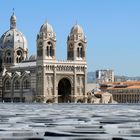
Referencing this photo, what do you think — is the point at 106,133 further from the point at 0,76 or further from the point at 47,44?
the point at 0,76

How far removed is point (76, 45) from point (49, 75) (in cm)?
1098

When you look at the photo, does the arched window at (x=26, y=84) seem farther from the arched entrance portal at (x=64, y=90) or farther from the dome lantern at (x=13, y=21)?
the dome lantern at (x=13, y=21)

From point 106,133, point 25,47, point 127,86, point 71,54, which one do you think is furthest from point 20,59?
point 106,133

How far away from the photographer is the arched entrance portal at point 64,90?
450 ft

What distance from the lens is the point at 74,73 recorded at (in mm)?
137625

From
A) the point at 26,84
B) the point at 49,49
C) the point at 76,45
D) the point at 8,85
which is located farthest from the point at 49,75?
the point at 8,85

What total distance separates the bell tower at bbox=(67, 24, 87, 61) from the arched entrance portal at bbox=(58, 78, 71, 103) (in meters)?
5.99

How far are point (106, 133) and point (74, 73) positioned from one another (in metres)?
114

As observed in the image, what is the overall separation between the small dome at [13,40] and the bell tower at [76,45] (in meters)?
17.3

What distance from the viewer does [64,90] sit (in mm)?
139000

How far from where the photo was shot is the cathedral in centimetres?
13338

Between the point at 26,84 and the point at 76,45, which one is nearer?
the point at 26,84

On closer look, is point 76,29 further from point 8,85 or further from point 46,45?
point 8,85

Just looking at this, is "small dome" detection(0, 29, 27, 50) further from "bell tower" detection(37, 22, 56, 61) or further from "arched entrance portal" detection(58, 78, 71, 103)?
"arched entrance portal" detection(58, 78, 71, 103)
